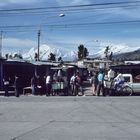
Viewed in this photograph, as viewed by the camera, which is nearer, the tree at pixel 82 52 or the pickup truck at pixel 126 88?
the pickup truck at pixel 126 88

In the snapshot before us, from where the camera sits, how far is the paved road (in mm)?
12508

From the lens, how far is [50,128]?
1412cm

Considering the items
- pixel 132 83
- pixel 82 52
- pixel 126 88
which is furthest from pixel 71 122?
pixel 82 52

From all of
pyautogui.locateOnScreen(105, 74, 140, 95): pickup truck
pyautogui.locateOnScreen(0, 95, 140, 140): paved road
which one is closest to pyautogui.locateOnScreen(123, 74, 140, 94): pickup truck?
pyautogui.locateOnScreen(105, 74, 140, 95): pickup truck

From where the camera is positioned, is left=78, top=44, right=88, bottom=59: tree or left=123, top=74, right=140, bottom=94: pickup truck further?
left=78, top=44, right=88, bottom=59: tree

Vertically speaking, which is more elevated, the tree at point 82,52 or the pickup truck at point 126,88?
the tree at point 82,52

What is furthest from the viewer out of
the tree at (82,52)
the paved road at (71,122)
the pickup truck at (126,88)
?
the tree at (82,52)

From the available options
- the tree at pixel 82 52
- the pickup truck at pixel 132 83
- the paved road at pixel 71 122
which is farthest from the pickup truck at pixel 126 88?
the tree at pixel 82 52

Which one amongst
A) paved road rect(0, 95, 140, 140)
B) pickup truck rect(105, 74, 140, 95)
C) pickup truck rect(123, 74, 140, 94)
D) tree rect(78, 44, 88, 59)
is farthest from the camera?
tree rect(78, 44, 88, 59)

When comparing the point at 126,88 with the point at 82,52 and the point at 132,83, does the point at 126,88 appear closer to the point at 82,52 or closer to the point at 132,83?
the point at 132,83

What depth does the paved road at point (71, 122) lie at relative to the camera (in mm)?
12508

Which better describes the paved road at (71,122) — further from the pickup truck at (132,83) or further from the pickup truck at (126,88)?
the pickup truck at (132,83)

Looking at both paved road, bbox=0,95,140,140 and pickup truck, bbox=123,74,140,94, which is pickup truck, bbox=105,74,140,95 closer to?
pickup truck, bbox=123,74,140,94

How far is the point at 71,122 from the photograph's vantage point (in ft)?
51.7
